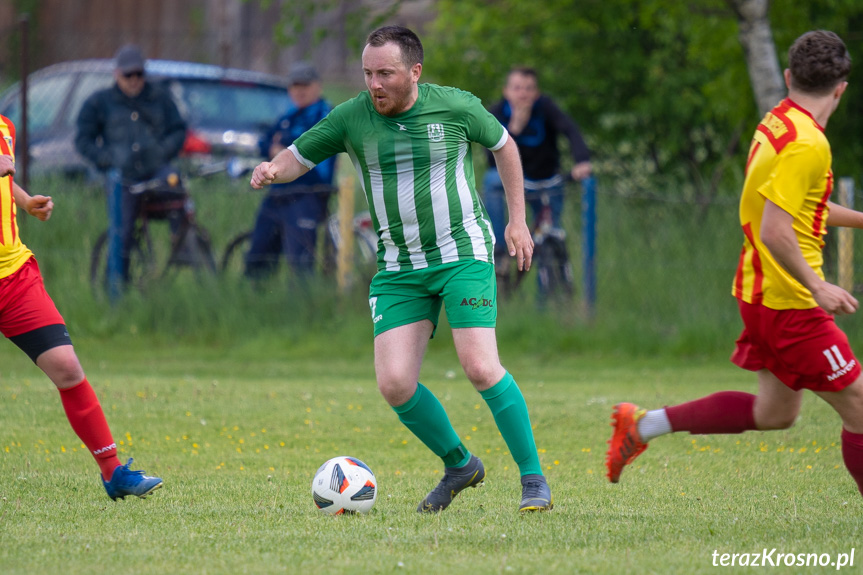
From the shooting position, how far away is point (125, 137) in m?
12.1

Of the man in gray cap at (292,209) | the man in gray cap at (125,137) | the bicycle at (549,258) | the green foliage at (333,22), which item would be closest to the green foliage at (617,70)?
the green foliage at (333,22)

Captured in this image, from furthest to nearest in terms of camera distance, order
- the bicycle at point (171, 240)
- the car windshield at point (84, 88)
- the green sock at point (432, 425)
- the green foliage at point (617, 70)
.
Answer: the green foliage at point (617, 70), the car windshield at point (84, 88), the bicycle at point (171, 240), the green sock at point (432, 425)

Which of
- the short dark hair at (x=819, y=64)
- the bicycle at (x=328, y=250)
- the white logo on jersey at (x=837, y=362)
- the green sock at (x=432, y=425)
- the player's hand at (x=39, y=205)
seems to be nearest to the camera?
the white logo on jersey at (x=837, y=362)

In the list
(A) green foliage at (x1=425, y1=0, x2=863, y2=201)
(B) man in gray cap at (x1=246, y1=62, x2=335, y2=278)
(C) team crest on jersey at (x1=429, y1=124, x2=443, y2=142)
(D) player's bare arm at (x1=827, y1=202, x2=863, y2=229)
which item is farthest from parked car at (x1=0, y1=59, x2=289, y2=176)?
(D) player's bare arm at (x1=827, y1=202, x2=863, y2=229)

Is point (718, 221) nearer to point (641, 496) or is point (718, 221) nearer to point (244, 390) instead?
point (244, 390)

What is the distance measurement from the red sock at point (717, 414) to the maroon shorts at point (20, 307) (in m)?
2.84

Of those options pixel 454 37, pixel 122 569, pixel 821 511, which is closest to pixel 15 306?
pixel 122 569

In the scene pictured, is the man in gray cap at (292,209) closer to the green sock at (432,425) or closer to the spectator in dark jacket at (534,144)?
the spectator in dark jacket at (534,144)

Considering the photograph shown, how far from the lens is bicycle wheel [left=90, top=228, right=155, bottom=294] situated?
1206cm

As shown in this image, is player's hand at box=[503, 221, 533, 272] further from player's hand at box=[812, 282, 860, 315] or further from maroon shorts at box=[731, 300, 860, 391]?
player's hand at box=[812, 282, 860, 315]

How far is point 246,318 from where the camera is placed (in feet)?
40.0

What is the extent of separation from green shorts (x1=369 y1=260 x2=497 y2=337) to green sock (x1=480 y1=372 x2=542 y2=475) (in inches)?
11.7

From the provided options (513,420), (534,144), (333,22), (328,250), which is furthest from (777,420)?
(333,22)

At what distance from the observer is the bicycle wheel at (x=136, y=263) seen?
12062 mm
